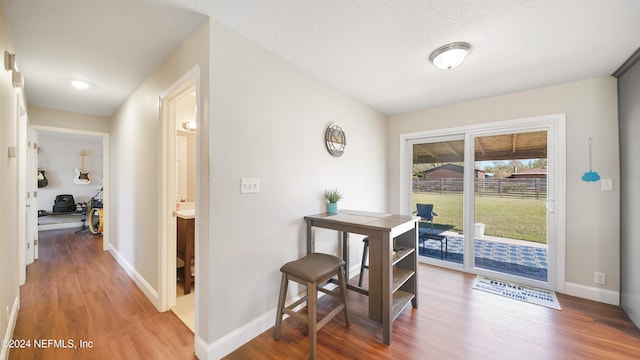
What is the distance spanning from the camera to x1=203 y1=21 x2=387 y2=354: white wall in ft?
5.58

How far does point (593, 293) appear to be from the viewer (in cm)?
251

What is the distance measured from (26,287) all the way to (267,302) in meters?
2.95

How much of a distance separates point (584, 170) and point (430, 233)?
183 cm

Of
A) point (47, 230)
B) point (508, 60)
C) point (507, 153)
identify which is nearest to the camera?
point (508, 60)

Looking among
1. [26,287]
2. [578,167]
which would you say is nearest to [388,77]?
[578,167]

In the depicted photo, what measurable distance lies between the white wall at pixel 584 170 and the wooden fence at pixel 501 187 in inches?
10.7


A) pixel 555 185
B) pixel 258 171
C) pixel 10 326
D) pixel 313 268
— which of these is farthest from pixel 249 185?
pixel 555 185

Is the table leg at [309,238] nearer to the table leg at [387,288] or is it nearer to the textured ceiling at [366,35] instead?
the table leg at [387,288]

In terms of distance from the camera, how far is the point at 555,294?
104 inches

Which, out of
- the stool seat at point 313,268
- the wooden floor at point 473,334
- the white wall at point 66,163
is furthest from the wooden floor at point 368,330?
the white wall at point 66,163

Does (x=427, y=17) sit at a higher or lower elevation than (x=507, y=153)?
higher

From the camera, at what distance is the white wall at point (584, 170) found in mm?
2432

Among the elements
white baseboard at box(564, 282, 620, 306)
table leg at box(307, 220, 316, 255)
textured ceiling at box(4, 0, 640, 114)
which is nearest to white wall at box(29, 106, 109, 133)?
textured ceiling at box(4, 0, 640, 114)

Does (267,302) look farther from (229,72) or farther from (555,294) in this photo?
(555,294)
